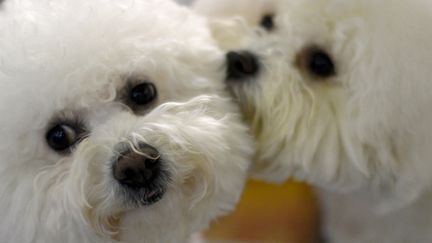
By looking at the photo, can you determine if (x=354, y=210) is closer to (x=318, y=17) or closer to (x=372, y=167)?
(x=372, y=167)

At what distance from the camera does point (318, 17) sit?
943 mm

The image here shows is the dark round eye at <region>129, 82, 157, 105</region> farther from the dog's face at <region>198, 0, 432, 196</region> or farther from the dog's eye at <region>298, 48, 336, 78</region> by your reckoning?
the dog's eye at <region>298, 48, 336, 78</region>

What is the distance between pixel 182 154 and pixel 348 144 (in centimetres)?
35

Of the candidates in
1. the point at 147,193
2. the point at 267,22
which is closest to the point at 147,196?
the point at 147,193

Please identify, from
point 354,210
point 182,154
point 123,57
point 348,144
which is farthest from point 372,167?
point 123,57

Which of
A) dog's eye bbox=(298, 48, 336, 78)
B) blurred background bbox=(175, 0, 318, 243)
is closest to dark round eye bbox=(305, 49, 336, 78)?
dog's eye bbox=(298, 48, 336, 78)

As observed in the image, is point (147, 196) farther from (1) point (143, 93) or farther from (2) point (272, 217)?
(2) point (272, 217)

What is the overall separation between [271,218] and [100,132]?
69 centimetres

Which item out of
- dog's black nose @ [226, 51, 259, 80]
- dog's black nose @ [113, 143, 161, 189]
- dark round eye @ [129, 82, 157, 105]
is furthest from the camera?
dog's black nose @ [226, 51, 259, 80]

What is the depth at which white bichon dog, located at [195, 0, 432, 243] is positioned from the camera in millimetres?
858

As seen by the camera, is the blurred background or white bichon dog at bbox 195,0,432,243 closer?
white bichon dog at bbox 195,0,432,243

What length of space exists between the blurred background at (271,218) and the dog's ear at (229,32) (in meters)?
0.35

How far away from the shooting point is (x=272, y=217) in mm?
1366

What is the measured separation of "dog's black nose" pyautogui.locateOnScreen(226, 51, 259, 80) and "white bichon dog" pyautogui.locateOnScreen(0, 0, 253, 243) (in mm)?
133
